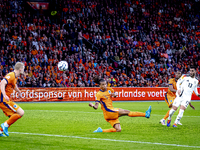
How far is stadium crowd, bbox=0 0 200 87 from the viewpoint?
2747cm

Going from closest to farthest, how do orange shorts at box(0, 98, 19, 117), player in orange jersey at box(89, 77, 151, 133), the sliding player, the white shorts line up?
orange shorts at box(0, 98, 19, 117), player in orange jersey at box(89, 77, 151, 133), the white shorts, the sliding player

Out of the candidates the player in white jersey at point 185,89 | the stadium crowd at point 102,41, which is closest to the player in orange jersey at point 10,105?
the player in white jersey at point 185,89

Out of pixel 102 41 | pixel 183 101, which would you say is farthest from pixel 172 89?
pixel 102 41

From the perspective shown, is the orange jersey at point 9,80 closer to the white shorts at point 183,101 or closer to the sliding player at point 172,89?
the white shorts at point 183,101

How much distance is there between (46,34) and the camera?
3027 centimetres

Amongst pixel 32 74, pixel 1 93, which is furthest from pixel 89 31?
pixel 1 93

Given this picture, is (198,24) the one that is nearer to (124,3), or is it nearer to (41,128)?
(124,3)

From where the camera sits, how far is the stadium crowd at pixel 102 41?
27469mm

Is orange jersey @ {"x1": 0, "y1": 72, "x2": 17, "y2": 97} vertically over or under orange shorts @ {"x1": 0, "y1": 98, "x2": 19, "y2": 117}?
over

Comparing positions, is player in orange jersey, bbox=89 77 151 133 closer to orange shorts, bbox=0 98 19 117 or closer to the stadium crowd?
orange shorts, bbox=0 98 19 117

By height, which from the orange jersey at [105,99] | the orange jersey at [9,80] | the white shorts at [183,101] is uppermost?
the orange jersey at [9,80]

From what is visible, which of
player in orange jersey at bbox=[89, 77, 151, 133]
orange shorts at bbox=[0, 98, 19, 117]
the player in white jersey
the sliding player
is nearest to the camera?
orange shorts at bbox=[0, 98, 19, 117]

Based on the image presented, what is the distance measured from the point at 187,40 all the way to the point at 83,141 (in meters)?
31.7

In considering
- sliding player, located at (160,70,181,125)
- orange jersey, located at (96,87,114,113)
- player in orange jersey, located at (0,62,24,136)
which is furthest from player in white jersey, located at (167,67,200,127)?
player in orange jersey, located at (0,62,24,136)
